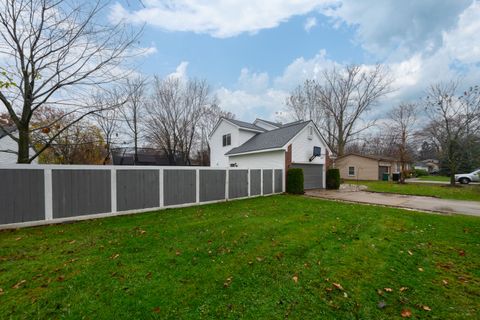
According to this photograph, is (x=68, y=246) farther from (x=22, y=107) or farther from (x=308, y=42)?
(x=308, y=42)

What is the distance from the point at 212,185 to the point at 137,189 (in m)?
3.29

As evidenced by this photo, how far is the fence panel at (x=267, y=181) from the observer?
12273 mm

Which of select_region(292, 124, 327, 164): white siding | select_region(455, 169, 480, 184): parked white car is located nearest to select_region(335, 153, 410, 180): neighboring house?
select_region(455, 169, 480, 184): parked white car

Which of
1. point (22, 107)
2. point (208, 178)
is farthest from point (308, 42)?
point (22, 107)

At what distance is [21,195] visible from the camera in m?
5.50

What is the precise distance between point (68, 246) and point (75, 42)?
6108 millimetres

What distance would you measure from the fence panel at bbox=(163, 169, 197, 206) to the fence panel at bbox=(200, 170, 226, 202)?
422 mm

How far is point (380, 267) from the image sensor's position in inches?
135

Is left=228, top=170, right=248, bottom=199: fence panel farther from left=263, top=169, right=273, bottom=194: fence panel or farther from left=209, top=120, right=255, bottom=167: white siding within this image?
left=209, top=120, right=255, bottom=167: white siding

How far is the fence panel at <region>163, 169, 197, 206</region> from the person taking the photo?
26.8 ft

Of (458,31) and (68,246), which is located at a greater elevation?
(458,31)

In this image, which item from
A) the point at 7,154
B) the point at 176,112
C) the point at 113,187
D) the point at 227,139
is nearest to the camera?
the point at 113,187

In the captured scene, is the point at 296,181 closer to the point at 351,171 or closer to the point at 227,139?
the point at 227,139

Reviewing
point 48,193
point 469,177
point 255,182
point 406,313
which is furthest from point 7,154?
point 469,177
